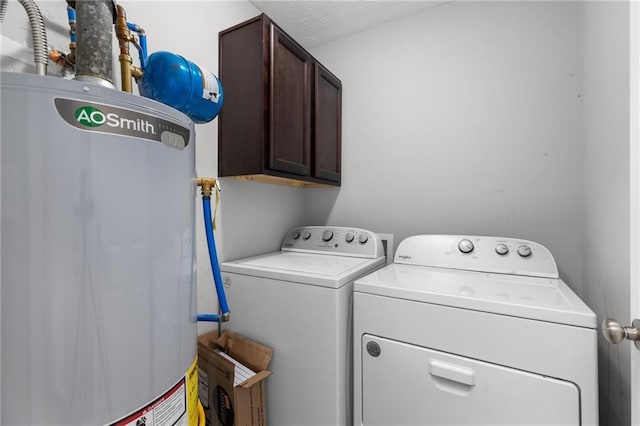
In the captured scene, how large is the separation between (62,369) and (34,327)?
0.29ft

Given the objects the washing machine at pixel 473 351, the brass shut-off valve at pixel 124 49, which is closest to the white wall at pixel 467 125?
the washing machine at pixel 473 351

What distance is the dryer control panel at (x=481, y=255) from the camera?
1.30 m

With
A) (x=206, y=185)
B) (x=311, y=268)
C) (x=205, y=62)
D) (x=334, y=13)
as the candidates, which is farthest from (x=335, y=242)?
(x=334, y=13)

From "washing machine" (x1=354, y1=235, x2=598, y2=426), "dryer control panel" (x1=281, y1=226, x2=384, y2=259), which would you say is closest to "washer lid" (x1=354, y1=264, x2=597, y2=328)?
"washing machine" (x1=354, y1=235, x2=598, y2=426)

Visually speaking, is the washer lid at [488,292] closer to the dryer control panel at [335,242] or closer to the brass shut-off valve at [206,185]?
the dryer control panel at [335,242]

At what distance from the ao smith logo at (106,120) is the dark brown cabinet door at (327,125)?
46.9 inches

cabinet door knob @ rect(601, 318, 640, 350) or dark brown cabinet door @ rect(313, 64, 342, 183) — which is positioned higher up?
dark brown cabinet door @ rect(313, 64, 342, 183)

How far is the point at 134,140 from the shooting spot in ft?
1.86

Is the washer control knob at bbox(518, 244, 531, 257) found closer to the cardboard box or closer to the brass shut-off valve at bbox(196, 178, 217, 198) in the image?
the cardboard box

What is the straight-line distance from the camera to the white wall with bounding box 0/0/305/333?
0.88 meters

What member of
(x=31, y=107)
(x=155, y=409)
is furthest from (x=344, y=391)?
(x=31, y=107)

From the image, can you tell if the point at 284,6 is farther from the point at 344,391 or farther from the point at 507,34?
the point at 344,391

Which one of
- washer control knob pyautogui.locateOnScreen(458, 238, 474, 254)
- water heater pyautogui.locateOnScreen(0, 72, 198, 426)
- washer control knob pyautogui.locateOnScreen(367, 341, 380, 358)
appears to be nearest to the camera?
water heater pyautogui.locateOnScreen(0, 72, 198, 426)

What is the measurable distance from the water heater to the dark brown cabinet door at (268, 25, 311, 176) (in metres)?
0.82
